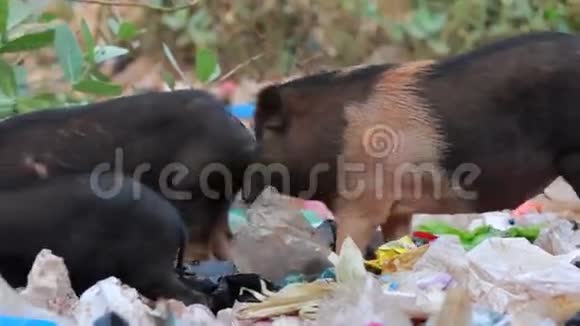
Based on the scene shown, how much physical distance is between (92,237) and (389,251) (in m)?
0.80

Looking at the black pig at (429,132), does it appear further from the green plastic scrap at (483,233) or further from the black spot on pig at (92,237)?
the black spot on pig at (92,237)

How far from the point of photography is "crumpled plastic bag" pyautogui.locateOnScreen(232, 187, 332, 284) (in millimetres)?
3035

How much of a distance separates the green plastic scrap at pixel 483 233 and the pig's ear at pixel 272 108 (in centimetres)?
50

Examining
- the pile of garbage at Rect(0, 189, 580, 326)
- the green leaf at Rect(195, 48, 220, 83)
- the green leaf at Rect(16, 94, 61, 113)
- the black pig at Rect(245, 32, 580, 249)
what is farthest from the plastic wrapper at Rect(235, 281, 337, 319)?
the green leaf at Rect(195, 48, 220, 83)

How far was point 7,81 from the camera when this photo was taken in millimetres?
3373

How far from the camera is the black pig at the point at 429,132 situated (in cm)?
315

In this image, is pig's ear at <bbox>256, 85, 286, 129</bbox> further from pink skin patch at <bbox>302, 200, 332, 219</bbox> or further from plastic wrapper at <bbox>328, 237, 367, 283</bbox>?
plastic wrapper at <bbox>328, 237, 367, 283</bbox>

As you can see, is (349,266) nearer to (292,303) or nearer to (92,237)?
(292,303)

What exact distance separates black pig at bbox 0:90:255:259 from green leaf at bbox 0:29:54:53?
1.23ft

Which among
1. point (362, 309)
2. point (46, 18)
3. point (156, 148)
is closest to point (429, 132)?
point (156, 148)

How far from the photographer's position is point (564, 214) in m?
3.75

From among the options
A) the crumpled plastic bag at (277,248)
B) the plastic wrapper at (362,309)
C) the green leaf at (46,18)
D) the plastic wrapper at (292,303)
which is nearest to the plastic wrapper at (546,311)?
the plastic wrapper at (362,309)

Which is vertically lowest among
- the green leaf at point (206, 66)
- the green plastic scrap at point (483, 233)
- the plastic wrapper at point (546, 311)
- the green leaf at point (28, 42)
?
the green plastic scrap at point (483, 233)

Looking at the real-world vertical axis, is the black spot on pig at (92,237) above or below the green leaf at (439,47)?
above
